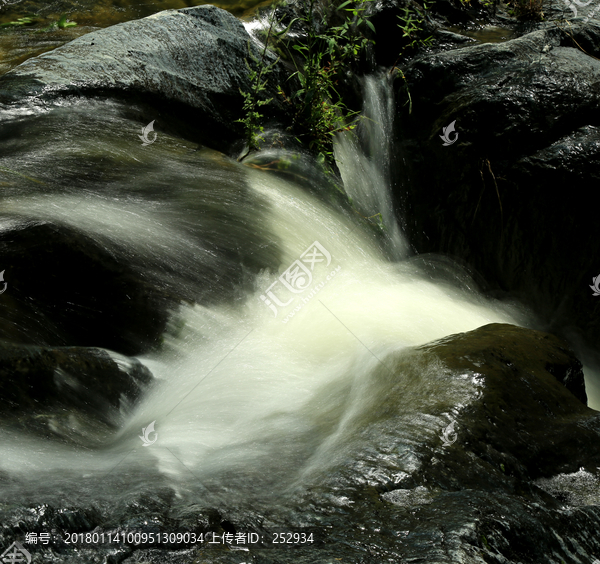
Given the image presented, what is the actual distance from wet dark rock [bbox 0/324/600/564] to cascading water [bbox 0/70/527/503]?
0.09ft

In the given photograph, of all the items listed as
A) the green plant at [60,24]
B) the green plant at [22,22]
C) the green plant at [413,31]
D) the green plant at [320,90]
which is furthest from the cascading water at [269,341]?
the green plant at [22,22]

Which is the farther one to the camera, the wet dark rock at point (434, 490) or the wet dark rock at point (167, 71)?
the wet dark rock at point (167, 71)

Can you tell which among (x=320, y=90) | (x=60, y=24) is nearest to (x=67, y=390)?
(x=320, y=90)

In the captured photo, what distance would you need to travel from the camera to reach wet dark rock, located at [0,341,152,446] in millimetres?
2053

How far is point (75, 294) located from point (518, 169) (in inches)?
135

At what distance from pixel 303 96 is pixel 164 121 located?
1283 millimetres

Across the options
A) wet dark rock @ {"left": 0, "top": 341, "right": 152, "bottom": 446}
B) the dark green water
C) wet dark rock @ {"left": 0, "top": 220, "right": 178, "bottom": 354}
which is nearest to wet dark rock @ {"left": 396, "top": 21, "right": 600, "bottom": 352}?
the dark green water

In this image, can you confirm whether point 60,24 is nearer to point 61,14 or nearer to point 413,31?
point 61,14

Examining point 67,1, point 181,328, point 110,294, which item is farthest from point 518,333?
point 67,1

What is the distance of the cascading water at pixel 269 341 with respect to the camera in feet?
6.01

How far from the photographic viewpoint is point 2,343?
2.18m

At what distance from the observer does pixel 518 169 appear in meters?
4.43

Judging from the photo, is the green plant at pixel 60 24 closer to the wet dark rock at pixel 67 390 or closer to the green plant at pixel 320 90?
the green plant at pixel 320 90

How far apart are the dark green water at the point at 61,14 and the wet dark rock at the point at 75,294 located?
2576 millimetres
